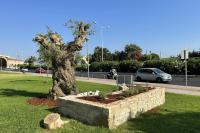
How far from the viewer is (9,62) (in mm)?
165500

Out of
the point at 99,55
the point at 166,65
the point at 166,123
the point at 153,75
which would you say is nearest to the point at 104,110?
the point at 166,123

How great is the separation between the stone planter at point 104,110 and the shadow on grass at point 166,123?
32 cm

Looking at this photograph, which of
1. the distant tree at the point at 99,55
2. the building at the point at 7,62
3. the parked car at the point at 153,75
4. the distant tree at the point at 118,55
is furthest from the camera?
the building at the point at 7,62

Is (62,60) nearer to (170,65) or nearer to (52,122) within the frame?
(52,122)

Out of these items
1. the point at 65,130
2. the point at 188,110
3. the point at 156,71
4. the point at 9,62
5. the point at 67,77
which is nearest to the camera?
the point at 65,130

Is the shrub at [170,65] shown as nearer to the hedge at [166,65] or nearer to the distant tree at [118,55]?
the hedge at [166,65]

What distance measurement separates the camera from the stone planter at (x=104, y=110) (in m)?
9.18

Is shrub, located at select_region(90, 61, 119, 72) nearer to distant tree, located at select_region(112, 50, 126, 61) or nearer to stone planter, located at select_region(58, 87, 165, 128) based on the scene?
distant tree, located at select_region(112, 50, 126, 61)

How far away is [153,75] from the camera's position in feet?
119

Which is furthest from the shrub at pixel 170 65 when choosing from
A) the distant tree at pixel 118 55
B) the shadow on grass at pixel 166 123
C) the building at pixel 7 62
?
the building at pixel 7 62

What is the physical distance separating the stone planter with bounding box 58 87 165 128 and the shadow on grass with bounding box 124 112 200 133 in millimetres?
324

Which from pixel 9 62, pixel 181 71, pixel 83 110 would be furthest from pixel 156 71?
pixel 9 62

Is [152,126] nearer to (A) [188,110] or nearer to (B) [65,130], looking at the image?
Answer: (B) [65,130]

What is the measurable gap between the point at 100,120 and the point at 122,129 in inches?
28.6
